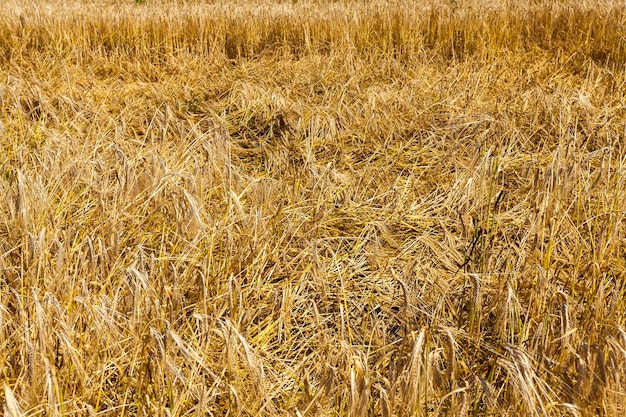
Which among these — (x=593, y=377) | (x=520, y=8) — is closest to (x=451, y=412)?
(x=593, y=377)

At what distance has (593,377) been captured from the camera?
4.49 feet

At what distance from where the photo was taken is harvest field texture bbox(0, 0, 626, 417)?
1440 millimetres

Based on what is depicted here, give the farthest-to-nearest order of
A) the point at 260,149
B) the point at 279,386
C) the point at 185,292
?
the point at 260,149 → the point at 185,292 → the point at 279,386

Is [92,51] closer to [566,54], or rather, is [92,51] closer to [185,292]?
[185,292]

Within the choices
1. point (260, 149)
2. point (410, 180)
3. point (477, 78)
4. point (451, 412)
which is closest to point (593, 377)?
point (451, 412)

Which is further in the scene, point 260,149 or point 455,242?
point 260,149

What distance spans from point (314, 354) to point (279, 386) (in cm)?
17

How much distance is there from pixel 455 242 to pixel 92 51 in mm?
3648

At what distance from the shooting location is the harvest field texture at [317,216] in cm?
144

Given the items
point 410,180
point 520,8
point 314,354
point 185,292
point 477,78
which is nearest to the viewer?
point 314,354

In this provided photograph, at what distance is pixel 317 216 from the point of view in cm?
232

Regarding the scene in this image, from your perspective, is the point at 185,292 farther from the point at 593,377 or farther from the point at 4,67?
the point at 4,67

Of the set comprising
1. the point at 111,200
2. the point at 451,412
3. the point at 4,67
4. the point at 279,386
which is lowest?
the point at 279,386

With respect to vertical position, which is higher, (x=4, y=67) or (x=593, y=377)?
(x=4, y=67)
